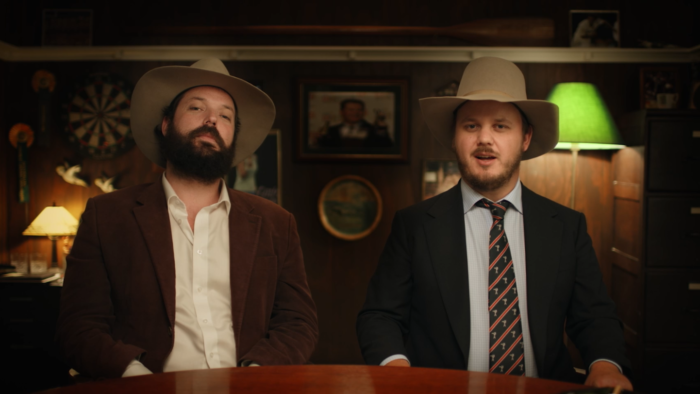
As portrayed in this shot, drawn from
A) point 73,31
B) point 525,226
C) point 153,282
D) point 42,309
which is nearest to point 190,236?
point 153,282

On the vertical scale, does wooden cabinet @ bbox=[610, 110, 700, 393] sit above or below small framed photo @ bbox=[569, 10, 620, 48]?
below

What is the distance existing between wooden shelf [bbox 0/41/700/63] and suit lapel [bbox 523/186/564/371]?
211cm

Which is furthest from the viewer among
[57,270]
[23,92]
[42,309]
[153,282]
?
[23,92]

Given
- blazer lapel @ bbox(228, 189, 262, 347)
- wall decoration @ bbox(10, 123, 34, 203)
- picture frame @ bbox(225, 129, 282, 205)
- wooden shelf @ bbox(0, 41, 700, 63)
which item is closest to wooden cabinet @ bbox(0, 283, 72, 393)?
wall decoration @ bbox(10, 123, 34, 203)

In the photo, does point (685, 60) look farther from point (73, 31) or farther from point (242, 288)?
point (73, 31)

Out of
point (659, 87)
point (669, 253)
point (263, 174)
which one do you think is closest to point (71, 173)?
point (263, 174)

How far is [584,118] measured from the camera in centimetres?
316

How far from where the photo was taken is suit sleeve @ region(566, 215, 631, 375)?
153 centimetres

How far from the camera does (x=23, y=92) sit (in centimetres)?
377

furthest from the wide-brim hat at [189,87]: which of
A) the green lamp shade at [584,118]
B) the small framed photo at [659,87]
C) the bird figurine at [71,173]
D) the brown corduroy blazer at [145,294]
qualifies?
the small framed photo at [659,87]

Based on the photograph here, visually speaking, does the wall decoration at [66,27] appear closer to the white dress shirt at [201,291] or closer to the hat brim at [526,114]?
the white dress shirt at [201,291]

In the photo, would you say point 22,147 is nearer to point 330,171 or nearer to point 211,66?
point 330,171

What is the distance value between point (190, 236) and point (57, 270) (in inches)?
91.7

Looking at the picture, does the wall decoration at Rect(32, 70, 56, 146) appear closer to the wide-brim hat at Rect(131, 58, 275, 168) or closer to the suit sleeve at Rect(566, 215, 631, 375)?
the wide-brim hat at Rect(131, 58, 275, 168)
